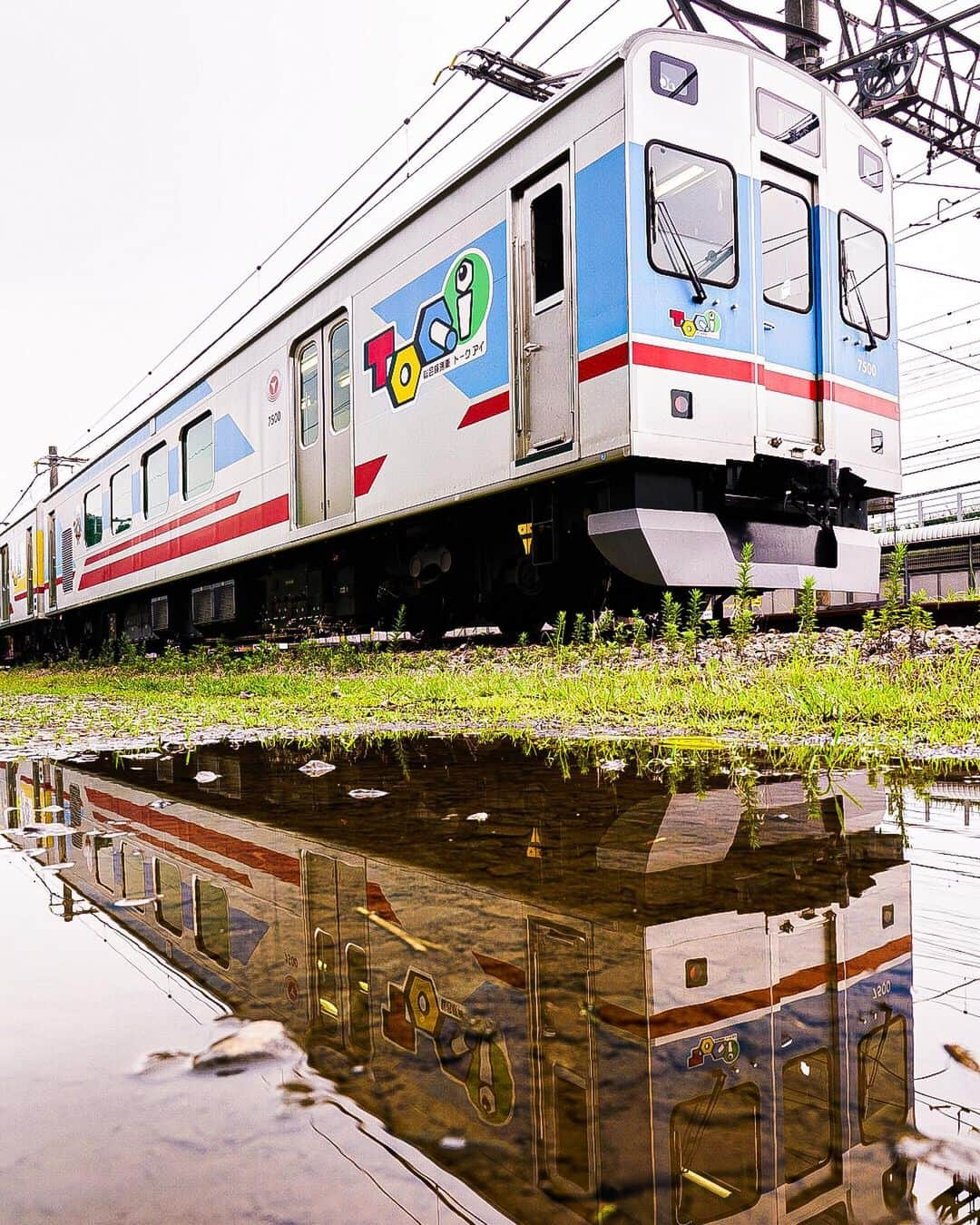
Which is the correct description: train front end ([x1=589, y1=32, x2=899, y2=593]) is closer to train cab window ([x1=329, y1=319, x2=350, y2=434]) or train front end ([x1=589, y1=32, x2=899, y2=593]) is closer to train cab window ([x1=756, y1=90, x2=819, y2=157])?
train cab window ([x1=756, y1=90, x2=819, y2=157])

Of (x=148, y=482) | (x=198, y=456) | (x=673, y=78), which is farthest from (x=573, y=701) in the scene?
(x=148, y=482)

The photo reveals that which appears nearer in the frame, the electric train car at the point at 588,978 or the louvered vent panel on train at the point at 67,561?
the electric train car at the point at 588,978

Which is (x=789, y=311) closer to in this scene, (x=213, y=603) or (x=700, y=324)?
(x=700, y=324)

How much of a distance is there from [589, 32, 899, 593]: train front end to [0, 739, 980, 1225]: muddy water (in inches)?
166

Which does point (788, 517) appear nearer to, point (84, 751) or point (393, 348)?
point (393, 348)

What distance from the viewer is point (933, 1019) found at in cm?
104

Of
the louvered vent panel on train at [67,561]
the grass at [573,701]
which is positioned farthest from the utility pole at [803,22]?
the louvered vent panel on train at [67,561]

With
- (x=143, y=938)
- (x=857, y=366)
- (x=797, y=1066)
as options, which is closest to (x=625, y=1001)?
(x=797, y=1066)

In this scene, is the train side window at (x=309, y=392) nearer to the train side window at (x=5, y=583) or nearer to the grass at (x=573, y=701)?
the grass at (x=573, y=701)

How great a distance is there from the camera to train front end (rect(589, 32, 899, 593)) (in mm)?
5992

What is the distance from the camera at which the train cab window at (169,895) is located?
149 centimetres

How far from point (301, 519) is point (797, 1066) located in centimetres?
919

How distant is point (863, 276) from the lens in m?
7.46

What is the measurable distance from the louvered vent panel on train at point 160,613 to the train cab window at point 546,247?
9.56 metres
